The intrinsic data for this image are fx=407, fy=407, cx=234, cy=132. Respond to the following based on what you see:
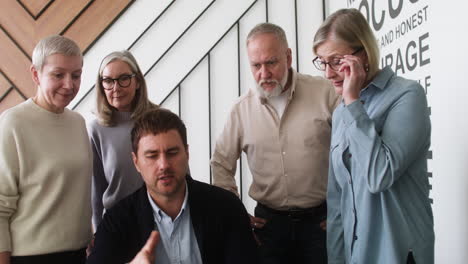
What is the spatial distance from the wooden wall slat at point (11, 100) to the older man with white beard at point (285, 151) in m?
1.66

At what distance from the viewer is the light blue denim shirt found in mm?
930

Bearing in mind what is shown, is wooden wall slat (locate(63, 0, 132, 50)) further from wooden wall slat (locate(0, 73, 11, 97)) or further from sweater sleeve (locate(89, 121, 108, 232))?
sweater sleeve (locate(89, 121, 108, 232))

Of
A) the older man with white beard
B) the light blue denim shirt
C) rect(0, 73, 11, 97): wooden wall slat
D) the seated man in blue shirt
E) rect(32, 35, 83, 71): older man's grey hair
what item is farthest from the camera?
rect(0, 73, 11, 97): wooden wall slat

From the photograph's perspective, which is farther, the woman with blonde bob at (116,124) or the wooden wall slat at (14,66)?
the wooden wall slat at (14,66)

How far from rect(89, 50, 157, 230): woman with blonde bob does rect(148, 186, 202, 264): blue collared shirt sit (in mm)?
374

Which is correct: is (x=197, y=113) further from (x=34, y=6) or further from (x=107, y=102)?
(x=34, y=6)

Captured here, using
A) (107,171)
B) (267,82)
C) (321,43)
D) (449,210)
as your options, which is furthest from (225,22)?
(449,210)

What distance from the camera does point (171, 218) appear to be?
1217mm

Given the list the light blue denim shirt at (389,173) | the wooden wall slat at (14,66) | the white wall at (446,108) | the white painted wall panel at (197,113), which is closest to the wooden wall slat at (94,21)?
the wooden wall slat at (14,66)

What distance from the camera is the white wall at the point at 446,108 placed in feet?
3.88

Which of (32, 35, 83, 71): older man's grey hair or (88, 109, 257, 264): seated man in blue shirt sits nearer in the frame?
(88, 109, 257, 264): seated man in blue shirt

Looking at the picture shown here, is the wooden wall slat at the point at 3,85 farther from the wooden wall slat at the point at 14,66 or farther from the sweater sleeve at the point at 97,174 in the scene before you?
the sweater sleeve at the point at 97,174

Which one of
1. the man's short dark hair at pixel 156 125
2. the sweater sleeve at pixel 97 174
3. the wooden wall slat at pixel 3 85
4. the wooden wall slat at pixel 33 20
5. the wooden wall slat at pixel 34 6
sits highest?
the wooden wall slat at pixel 34 6

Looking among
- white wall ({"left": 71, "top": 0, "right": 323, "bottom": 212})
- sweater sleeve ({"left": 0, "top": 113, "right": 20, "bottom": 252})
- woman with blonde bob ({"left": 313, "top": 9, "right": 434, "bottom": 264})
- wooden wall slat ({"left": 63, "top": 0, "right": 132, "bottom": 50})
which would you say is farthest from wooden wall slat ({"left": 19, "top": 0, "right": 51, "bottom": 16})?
woman with blonde bob ({"left": 313, "top": 9, "right": 434, "bottom": 264})
